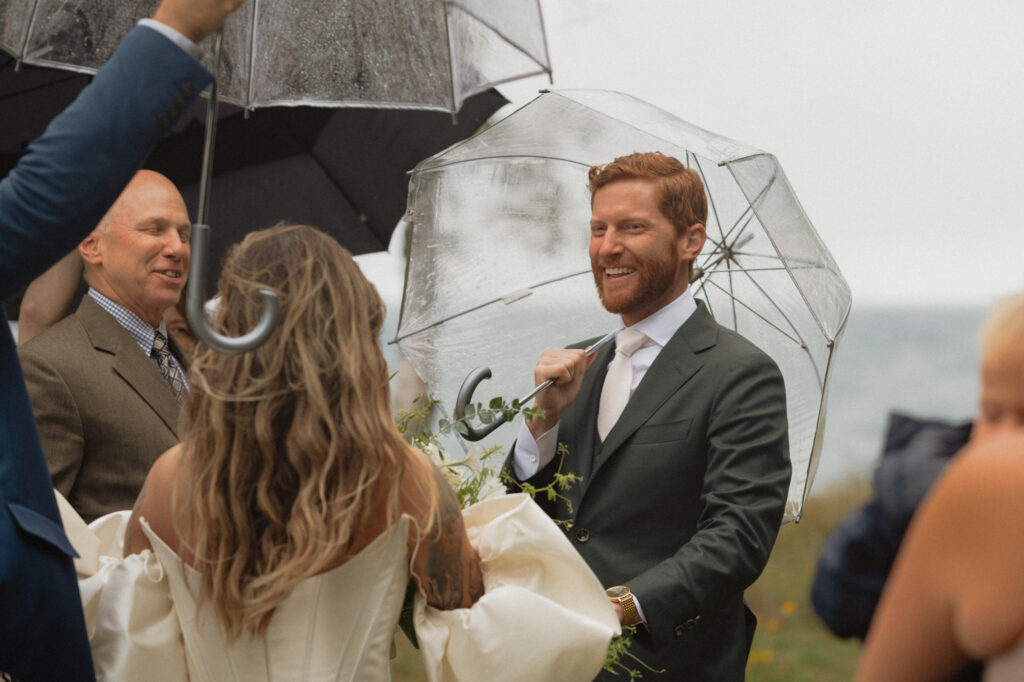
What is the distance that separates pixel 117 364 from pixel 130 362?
48 millimetres

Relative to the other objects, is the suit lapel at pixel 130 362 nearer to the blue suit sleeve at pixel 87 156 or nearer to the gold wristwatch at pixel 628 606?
the gold wristwatch at pixel 628 606

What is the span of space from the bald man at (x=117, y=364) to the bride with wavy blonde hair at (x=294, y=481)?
32.4 inches

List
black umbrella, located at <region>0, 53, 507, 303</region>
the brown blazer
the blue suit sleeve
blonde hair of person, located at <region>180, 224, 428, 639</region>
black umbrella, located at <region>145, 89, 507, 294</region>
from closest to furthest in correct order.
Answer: the blue suit sleeve < blonde hair of person, located at <region>180, 224, 428, 639</region> < the brown blazer < black umbrella, located at <region>0, 53, 507, 303</region> < black umbrella, located at <region>145, 89, 507, 294</region>

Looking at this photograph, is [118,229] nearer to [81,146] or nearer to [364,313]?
[364,313]

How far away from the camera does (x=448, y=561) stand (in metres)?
2.07

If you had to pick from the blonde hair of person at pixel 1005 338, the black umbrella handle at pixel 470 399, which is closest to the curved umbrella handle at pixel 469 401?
the black umbrella handle at pixel 470 399

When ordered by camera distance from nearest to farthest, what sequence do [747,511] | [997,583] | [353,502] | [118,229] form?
[997,583] < [353,502] < [747,511] < [118,229]

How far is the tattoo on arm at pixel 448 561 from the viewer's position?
2045 millimetres

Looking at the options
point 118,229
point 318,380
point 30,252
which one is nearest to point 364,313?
point 318,380

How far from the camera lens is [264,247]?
6.70 ft

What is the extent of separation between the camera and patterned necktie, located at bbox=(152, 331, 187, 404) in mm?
3201

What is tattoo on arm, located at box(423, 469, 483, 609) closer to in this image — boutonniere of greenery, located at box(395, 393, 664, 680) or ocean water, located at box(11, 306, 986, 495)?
boutonniere of greenery, located at box(395, 393, 664, 680)

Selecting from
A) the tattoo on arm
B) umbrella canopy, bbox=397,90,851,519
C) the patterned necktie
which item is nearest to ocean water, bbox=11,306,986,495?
umbrella canopy, bbox=397,90,851,519

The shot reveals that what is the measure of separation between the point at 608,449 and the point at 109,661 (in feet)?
4.48
